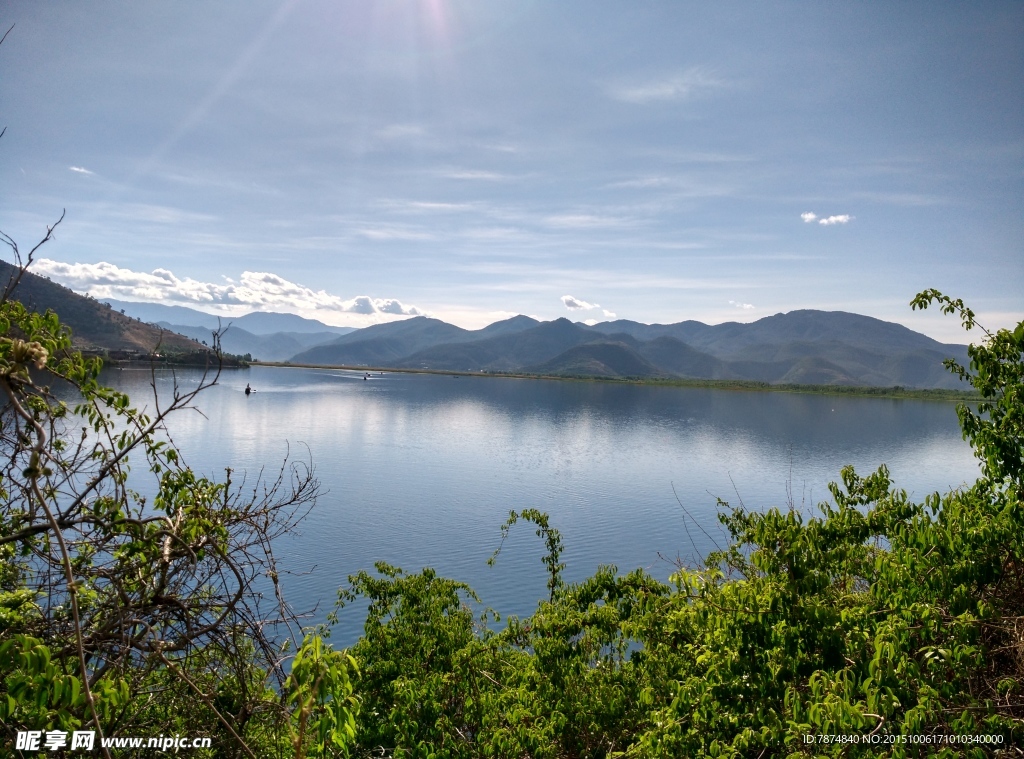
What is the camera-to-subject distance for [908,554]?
469 cm

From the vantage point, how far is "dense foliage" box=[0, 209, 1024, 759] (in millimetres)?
2836

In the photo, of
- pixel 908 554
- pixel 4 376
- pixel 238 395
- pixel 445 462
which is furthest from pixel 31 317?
pixel 238 395

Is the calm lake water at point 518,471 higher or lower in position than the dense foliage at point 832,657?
lower

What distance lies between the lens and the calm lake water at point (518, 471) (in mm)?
23484

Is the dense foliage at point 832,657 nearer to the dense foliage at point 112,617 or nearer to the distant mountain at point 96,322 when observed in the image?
the dense foliage at point 112,617

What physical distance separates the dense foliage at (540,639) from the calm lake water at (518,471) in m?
3.77

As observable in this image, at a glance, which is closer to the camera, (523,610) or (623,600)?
(623,600)

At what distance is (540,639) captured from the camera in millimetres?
8547

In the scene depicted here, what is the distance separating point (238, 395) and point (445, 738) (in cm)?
9198

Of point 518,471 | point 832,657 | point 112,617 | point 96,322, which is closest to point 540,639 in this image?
point 832,657

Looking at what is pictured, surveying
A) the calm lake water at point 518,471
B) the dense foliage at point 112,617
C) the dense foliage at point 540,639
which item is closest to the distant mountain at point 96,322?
the calm lake water at point 518,471

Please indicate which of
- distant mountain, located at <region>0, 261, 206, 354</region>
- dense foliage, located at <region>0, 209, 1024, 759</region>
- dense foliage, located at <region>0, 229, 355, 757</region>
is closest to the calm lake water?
dense foliage, located at <region>0, 209, 1024, 759</region>

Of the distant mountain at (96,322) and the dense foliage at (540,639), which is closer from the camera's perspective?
the dense foliage at (540,639)

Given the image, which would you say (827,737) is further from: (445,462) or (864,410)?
(864,410)
